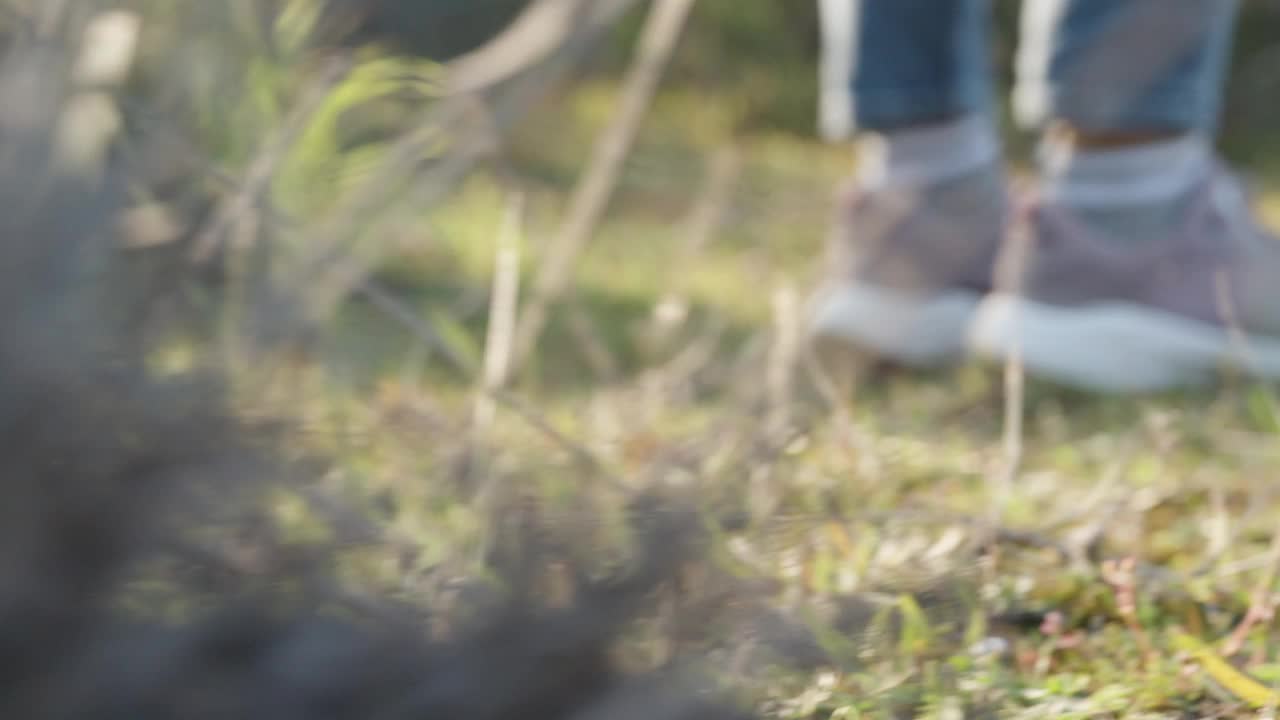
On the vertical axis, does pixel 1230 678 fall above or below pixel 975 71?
below

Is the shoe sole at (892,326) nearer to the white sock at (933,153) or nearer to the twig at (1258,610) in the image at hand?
the white sock at (933,153)

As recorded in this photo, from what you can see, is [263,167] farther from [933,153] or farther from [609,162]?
[933,153]

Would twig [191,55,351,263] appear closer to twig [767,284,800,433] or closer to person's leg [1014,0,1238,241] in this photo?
twig [767,284,800,433]

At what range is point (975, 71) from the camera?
2.33 metres

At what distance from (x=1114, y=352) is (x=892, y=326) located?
0.25 meters

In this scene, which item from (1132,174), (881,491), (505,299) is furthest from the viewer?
(1132,174)

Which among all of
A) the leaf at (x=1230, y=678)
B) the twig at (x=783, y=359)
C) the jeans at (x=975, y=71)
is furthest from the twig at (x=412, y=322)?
the jeans at (x=975, y=71)

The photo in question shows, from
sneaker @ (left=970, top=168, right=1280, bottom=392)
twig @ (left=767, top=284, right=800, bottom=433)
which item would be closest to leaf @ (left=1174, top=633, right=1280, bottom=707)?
twig @ (left=767, top=284, right=800, bottom=433)

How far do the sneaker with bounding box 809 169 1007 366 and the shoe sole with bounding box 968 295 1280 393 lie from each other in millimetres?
72

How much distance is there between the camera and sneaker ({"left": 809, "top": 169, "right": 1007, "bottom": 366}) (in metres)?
2.19

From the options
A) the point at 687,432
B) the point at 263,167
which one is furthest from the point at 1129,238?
the point at 263,167

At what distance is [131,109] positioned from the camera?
1177mm

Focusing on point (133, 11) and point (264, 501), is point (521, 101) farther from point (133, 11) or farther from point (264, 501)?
point (264, 501)

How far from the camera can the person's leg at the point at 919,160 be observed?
7.42 feet
